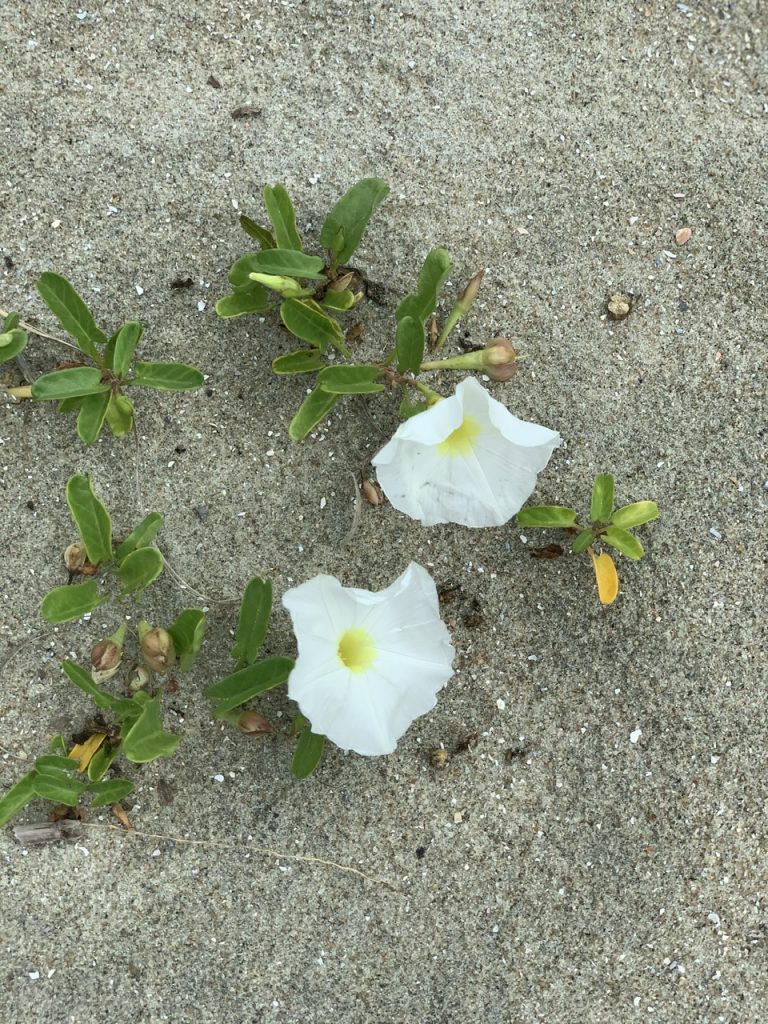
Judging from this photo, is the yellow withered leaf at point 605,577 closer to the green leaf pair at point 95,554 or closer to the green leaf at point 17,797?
the green leaf pair at point 95,554

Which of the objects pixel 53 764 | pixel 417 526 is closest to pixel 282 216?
pixel 417 526

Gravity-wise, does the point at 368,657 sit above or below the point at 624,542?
below

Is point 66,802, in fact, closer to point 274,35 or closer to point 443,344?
point 443,344

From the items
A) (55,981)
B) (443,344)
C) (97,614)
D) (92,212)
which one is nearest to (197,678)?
(97,614)

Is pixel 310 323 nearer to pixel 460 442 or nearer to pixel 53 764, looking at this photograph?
pixel 460 442

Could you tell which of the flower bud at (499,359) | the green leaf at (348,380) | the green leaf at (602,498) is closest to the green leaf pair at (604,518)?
the green leaf at (602,498)

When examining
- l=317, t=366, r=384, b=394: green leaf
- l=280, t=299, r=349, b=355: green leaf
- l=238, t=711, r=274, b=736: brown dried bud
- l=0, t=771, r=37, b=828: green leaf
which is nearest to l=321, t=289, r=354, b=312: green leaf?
l=280, t=299, r=349, b=355: green leaf
